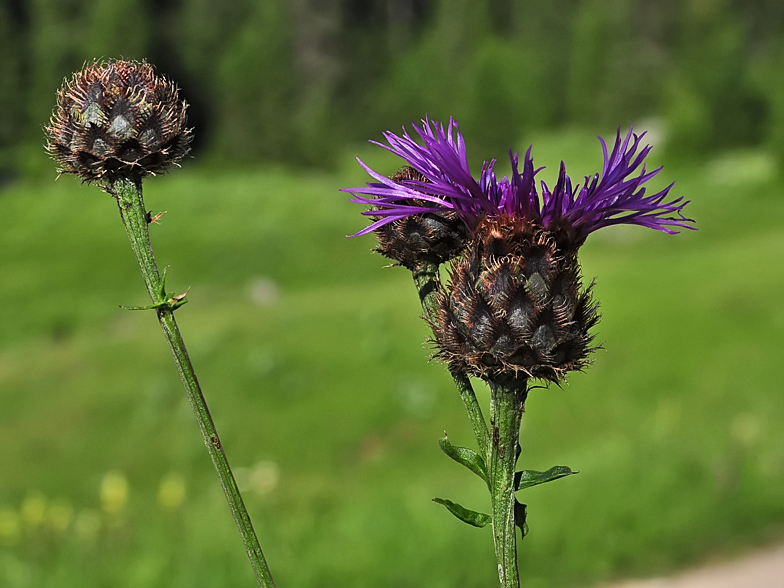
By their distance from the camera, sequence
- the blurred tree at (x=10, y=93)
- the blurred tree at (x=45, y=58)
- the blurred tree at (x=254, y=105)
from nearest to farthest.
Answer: the blurred tree at (x=45, y=58)
the blurred tree at (x=10, y=93)
the blurred tree at (x=254, y=105)

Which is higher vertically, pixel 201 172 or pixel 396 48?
pixel 396 48

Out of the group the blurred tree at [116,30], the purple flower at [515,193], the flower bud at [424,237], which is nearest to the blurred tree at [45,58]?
the blurred tree at [116,30]

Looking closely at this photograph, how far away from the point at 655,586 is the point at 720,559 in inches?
32.8

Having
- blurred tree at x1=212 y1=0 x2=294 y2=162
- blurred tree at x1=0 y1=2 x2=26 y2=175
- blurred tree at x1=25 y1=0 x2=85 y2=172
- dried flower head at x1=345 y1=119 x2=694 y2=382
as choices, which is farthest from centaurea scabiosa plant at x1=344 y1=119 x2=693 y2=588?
blurred tree at x1=212 y1=0 x2=294 y2=162

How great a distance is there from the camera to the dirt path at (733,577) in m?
7.62

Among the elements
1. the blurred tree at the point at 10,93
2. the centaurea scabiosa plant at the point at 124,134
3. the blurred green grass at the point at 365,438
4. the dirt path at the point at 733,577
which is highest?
the blurred tree at the point at 10,93

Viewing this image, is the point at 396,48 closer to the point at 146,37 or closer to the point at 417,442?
the point at 146,37

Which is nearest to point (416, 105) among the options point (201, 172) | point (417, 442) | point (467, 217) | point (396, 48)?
point (396, 48)

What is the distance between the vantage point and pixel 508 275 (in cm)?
204

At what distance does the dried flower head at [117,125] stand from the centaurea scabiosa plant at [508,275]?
0.44 meters

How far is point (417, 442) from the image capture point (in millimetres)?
9656

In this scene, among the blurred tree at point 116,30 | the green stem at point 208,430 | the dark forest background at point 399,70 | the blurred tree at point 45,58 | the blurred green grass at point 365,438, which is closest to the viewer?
the green stem at point 208,430

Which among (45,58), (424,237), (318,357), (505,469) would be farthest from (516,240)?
(45,58)

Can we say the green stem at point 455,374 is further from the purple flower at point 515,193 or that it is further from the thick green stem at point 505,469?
the purple flower at point 515,193
